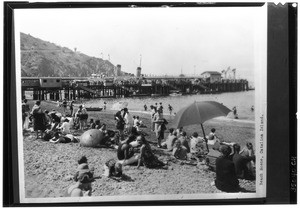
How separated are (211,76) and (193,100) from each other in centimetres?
33

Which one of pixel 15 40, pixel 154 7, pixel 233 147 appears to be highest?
pixel 154 7

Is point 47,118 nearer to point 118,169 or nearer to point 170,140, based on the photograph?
point 118,169

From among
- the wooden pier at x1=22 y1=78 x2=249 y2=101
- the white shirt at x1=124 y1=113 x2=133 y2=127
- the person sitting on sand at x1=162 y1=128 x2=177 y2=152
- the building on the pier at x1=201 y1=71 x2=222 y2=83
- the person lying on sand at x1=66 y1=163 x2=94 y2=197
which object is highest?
the building on the pier at x1=201 y1=71 x2=222 y2=83

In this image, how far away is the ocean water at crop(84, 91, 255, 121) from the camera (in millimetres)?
4672

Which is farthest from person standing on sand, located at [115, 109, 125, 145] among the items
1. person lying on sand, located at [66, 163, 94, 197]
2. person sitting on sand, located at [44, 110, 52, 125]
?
person sitting on sand, located at [44, 110, 52, 125]

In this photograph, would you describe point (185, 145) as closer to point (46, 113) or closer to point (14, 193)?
point (46, 113)

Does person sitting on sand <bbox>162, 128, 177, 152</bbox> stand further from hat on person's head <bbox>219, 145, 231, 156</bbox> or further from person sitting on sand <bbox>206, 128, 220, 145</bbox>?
hat on person's head <bbox>219, 145, 231, 156</bbox>

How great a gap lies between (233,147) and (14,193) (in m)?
2.37

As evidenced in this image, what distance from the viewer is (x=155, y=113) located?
4730 mm

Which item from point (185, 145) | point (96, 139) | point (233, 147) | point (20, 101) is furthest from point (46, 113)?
point (233, 147)

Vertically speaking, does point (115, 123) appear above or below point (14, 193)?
above

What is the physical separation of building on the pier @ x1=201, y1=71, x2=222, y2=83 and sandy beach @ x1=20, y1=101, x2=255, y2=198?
434mm

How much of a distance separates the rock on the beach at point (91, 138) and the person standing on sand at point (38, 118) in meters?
0.43

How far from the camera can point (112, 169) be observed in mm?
4652
